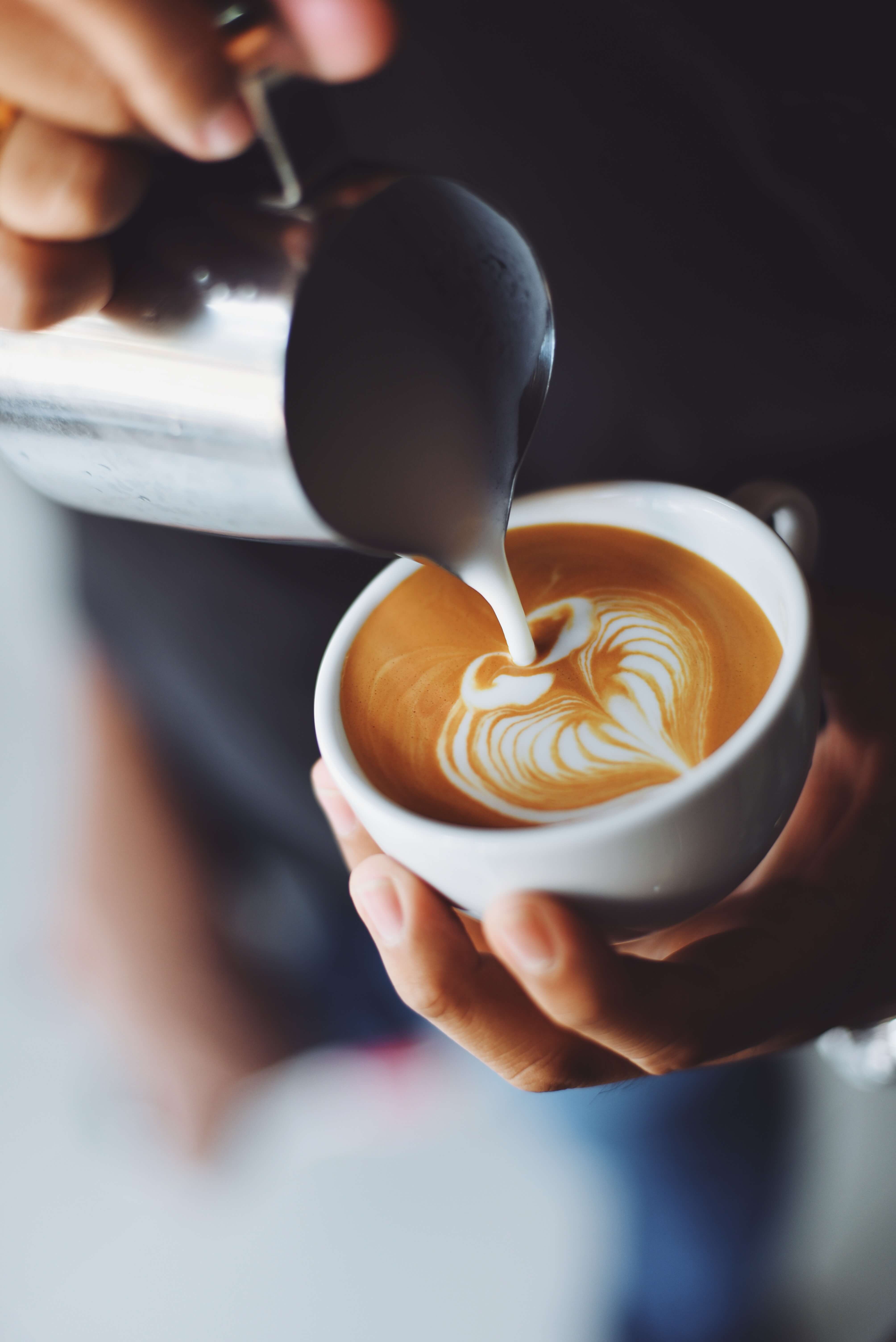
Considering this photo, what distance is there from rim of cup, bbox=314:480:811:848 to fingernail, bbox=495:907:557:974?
46mm

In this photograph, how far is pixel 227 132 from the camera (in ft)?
1.22

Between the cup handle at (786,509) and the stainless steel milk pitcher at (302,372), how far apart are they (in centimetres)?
20

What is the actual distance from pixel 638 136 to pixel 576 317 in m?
0.17

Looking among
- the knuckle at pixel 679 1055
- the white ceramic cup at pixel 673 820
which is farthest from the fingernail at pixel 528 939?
the knuckle at pixel 679 1055

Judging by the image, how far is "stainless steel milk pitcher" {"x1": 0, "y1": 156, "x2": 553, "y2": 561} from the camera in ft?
1.39

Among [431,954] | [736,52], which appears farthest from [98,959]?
[736,52]

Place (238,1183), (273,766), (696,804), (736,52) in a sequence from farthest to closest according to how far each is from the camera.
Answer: (238,1183) → (273,766) → (736,52) → (696,804)

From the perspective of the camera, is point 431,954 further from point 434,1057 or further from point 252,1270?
point 252,1270

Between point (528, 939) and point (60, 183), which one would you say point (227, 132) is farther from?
point (528, 939)

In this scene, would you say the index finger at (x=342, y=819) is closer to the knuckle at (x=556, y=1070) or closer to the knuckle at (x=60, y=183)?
the knuckle at (x=556, y=1070)

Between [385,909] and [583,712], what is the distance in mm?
188

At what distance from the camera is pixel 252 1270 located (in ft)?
3.91

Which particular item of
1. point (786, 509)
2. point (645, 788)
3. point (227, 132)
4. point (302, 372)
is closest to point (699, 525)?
point (786, 509)

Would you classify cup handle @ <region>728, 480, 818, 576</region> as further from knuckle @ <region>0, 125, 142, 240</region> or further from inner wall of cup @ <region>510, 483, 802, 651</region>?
knuckle @ <region>0, 125, 142, 240</region>
